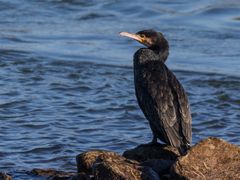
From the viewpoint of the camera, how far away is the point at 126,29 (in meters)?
16.0

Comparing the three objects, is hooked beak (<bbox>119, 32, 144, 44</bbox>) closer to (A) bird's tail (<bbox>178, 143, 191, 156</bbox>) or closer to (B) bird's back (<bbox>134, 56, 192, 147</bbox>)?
(B) bird's back (<bbox>134, 56, 192, 147</bbox>)

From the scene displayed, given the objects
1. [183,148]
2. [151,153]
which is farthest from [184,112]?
[151,153]

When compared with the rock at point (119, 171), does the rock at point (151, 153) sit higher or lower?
lower

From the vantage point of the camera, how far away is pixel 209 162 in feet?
23.4

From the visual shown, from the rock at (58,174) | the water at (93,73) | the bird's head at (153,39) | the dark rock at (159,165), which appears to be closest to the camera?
the dark rock at (159,165)

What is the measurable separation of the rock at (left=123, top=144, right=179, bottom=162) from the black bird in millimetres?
93

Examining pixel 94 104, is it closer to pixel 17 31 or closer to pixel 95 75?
pixel 95 75

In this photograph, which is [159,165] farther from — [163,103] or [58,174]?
[58,174]

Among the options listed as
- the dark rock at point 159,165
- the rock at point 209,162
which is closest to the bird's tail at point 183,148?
the dark rock at point 159,165

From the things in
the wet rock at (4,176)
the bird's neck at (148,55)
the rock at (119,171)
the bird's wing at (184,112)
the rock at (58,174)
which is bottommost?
the rock at (58,174)

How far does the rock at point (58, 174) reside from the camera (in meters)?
7.47

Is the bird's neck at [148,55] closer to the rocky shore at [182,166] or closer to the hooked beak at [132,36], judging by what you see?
the hooked beak at [132,36]

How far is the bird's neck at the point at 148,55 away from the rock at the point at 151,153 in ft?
3.47

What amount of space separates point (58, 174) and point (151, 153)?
90 centimetres
